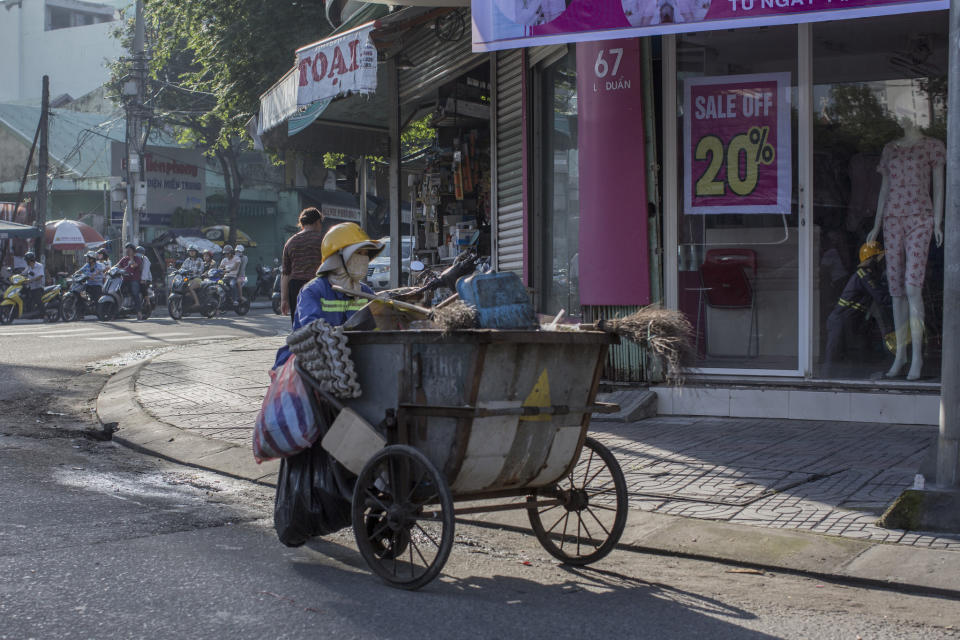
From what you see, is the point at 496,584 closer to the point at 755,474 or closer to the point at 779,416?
the point at 755,474

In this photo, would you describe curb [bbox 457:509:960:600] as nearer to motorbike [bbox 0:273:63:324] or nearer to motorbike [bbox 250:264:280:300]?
motorbike [bbox 0:273:63:324]

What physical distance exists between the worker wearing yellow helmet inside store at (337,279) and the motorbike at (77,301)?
19.4 m

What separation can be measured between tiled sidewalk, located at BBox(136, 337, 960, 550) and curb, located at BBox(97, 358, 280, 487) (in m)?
0.15

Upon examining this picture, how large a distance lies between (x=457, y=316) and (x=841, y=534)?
90.6 inches

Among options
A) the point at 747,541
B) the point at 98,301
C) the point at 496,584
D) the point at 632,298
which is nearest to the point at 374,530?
the point at 496,584

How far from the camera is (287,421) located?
4.70 meters

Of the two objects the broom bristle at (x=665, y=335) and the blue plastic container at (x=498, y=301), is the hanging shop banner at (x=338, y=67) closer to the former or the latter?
the blue plastic container at (x=498, y=301)

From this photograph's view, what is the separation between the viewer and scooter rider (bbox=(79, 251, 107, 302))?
23.7 metres

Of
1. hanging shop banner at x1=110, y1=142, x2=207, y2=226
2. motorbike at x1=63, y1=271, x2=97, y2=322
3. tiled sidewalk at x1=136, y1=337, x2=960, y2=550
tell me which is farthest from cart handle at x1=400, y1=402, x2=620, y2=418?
hanging shop banner at x1=110, y1=142, x2=207, y2=226

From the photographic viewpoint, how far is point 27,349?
14016mm

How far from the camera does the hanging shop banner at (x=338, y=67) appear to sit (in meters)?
9.01

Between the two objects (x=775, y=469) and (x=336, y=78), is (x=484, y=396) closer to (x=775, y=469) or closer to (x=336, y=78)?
(x=775, y=469)

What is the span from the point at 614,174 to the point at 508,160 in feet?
6.80

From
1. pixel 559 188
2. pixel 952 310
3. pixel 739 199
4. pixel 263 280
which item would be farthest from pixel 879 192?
pixel 263 280
